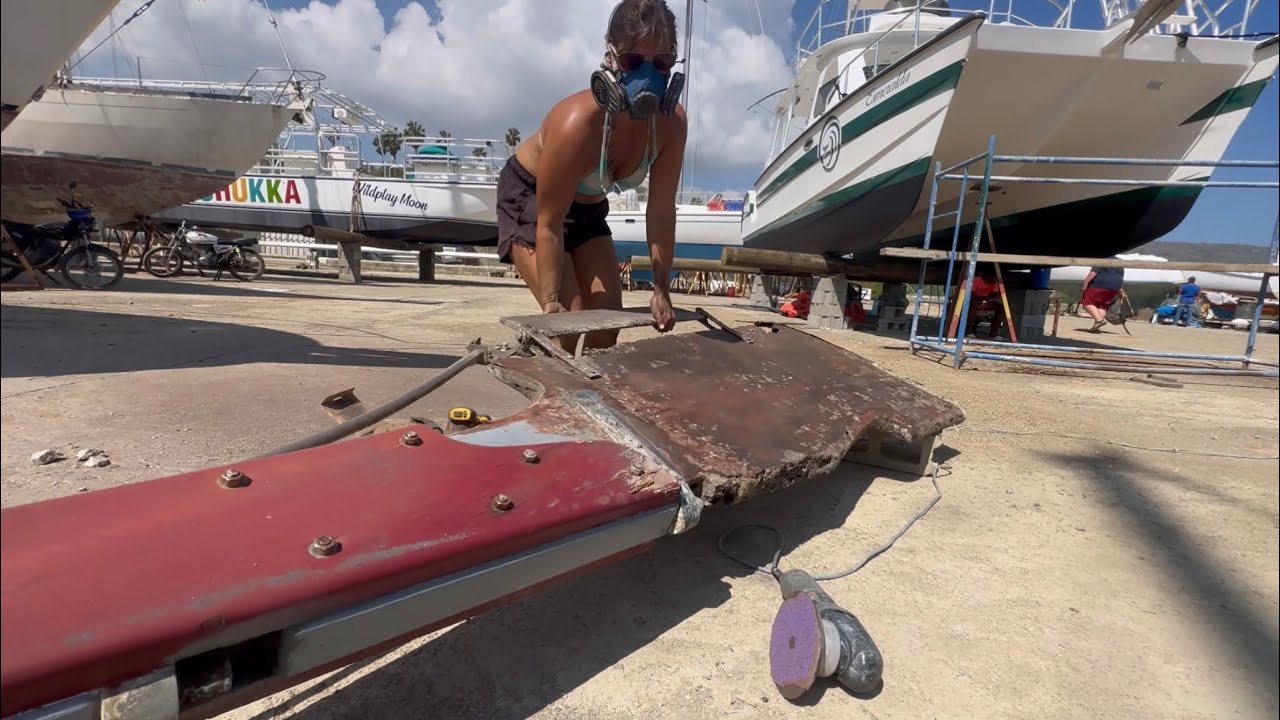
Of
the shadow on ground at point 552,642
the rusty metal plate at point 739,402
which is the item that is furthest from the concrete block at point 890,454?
the shadow on ground at point 552,642

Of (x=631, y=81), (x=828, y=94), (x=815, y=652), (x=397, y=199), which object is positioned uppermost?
(x=828, y=94)

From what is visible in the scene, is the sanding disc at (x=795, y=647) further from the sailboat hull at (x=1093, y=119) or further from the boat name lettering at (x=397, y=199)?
the boat name lettering at (x=397, y=199)

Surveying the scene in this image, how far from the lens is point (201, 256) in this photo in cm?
368

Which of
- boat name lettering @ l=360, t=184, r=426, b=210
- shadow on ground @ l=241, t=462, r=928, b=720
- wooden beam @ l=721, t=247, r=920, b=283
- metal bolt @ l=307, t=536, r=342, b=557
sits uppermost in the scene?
boat name lettering @ l=360, t=184, r=426, b=210

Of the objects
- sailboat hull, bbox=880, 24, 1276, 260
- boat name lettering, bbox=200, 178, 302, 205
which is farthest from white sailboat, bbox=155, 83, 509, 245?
sailboat hull, bbox=880, 24, 1276, 260

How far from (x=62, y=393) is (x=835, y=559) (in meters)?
1.58

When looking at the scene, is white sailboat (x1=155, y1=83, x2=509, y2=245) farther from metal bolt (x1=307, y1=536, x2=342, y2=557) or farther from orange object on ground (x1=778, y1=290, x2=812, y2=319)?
metal bolt (x1=307, y1=536, x2=342, y2=557)

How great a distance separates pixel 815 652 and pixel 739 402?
2.39 feet

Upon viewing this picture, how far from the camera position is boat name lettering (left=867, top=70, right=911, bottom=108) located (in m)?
5.91

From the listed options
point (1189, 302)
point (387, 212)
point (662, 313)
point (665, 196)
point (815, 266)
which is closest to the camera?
point (662, 313)

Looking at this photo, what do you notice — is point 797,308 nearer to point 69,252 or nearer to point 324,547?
point 324,547

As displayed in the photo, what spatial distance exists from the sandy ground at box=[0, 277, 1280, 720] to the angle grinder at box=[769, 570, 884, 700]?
0.04 m

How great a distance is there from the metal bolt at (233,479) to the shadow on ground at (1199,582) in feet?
3.18

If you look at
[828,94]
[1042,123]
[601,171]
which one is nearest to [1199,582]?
[601,171]
